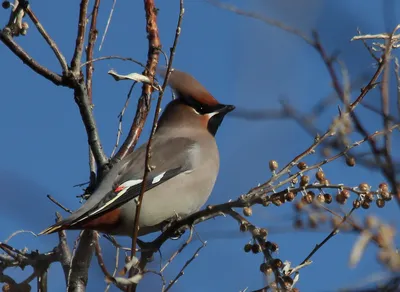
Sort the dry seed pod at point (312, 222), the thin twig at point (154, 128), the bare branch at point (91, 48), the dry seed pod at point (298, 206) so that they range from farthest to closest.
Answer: the bare branch at point (91, 48)
the thin twig at point (154, 128)
the dry seed pod at point (298, 206)
the dry seed pod at point (312, 222)

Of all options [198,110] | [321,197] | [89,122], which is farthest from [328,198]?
[198,110]

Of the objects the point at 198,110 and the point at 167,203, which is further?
the point at 198,110

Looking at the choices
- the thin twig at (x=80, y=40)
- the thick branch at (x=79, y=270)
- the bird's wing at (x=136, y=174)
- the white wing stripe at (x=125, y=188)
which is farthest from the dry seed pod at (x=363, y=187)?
the white wing stripe at (x=125, y=188)

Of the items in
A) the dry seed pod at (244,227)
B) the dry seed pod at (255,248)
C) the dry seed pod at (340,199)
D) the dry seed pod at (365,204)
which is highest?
the dry seed pod at (244,227)

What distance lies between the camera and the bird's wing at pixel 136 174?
3014mm

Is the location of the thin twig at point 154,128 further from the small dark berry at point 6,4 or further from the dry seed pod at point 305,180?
the small dark berry at point 6,4

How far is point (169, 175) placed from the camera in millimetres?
3604

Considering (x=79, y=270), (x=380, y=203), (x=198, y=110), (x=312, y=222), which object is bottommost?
(x=312, y=222)

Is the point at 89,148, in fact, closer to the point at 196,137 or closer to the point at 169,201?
the point at 169,201

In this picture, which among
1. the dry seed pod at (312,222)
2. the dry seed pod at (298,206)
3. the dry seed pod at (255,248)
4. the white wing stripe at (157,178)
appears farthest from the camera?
the white wing stripe at (157,178)

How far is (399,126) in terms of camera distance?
4.35 feet

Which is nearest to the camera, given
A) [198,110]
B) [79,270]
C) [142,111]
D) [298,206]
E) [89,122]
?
[298,206]

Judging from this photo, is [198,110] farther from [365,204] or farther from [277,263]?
[365,204]

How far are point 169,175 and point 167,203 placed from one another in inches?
7.5
